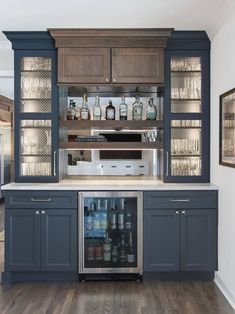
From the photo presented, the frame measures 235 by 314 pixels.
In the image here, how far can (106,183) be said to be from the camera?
13.6 feet

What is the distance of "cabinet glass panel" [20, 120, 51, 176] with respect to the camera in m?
4.24

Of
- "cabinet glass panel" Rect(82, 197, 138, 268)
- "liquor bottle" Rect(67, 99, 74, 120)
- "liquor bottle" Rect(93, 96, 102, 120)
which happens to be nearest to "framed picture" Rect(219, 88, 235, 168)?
"cabinet glass panel" Rect(82, 197, 138, 268)

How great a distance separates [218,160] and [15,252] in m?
2.15

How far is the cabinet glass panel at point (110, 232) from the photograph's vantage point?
398cm

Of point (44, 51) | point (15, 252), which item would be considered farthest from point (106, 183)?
point (44, 51)

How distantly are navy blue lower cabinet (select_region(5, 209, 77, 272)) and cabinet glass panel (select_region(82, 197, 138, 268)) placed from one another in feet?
0.50

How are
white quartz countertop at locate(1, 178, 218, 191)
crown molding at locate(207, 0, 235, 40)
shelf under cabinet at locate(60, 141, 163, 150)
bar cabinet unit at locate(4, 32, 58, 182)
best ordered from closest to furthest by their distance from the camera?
1. crown molding at locate(207, 0, 235, 40)
2. white quartz countertop at locate(1, 178, 218, 191)
3. bar cabinet unit at locate(4, 32, 58, 182)
4. shelf under cabinet at locate(60, 141, 163, 150)

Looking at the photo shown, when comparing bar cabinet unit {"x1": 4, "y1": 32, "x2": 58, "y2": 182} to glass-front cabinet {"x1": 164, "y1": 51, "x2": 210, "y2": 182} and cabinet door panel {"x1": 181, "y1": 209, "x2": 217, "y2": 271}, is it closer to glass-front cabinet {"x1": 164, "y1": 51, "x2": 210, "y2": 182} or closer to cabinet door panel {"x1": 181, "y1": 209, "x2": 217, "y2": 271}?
glass-front cabinet {"x1": 164, "y1": 51, "x2": 210, "y2": 182}

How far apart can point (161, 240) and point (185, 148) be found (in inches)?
39.5

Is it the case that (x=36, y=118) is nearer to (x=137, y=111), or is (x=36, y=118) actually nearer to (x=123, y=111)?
(x=123, y=111)

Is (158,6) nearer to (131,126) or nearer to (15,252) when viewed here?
(131,126)

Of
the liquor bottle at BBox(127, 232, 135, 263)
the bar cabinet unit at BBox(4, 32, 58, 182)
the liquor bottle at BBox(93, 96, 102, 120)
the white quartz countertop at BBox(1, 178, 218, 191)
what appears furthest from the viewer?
the liquor bottle at BBox(93, 96, 102, 120)

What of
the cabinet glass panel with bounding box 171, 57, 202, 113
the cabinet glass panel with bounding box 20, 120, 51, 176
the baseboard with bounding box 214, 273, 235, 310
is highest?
the cabinet glass panel with bounding box 171, 57, 202, 113

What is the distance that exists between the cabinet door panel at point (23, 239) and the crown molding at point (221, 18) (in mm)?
2453
